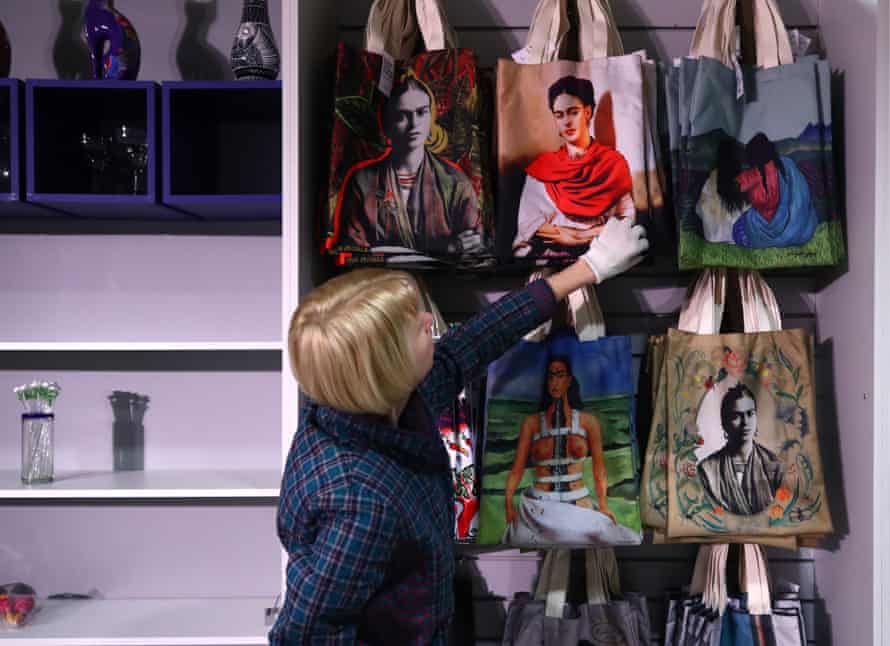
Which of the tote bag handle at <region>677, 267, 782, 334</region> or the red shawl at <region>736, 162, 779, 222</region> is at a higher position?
the red shawl at <region>736, 162, 779, 222</region>

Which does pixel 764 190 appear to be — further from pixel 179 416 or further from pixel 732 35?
pixel 179 416

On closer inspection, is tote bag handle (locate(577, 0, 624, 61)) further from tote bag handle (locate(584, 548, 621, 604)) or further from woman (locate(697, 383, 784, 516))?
tote bag handle (locate(584, 548, 621, 604))

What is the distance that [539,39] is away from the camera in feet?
6.61

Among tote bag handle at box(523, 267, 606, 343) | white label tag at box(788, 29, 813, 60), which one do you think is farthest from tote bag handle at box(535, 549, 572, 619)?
white label tag at box(788, 29, 813, 60)

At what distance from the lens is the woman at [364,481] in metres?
1.32

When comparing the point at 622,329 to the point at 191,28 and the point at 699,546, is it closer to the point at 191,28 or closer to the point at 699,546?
the point at 699,546

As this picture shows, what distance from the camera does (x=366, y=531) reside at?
1.31 m

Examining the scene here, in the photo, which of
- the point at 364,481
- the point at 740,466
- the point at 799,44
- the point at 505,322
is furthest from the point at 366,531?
the point at 799,44

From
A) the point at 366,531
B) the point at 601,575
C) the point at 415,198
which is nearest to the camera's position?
the point at 366,531

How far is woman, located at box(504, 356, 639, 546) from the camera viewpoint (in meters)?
1.95

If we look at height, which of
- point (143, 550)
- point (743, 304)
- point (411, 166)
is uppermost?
point (411, 166)

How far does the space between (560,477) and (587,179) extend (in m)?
0.67

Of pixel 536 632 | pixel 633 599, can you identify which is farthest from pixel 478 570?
pixel 633 599

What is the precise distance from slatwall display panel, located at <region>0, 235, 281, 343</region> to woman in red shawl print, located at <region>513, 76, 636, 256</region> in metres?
0.73
